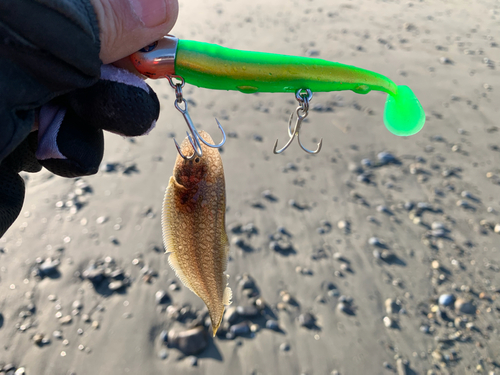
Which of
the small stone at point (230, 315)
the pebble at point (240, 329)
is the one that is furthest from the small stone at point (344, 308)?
the small stone at point (230, 315)

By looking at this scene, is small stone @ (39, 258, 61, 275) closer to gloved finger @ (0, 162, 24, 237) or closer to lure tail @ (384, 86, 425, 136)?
gloved finger @ (0, 162, 24, 237)

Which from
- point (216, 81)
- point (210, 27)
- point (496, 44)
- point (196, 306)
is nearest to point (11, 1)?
point (216, 81)

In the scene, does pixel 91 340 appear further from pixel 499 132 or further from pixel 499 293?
pixel 499 132

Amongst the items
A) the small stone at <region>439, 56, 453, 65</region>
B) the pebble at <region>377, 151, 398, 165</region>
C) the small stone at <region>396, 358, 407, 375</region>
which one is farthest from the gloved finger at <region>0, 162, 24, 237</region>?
the small stone at <region>439, 56, 453, 65</region>

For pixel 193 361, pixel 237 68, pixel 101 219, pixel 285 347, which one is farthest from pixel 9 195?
pixel 285 347

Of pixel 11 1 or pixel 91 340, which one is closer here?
pixel 11 1
